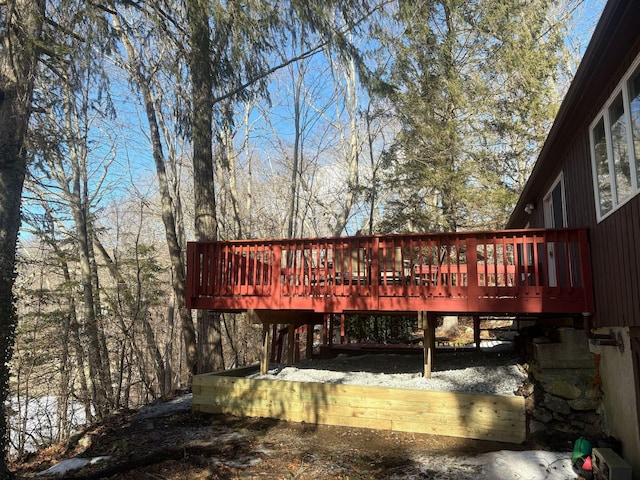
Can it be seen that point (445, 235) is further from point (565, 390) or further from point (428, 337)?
point (565, 390)

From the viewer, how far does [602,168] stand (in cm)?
465

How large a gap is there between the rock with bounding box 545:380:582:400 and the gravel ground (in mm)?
507

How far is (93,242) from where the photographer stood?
1380 cm

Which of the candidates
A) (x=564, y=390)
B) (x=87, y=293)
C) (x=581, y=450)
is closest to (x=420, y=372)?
(x=564, y=390)

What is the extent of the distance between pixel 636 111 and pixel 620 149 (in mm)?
524

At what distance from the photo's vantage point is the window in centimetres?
368

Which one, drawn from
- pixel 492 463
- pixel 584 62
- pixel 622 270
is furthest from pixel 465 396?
pixel 584 62

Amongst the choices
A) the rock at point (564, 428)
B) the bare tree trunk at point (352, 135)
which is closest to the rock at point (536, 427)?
the rock at point (564, 428)

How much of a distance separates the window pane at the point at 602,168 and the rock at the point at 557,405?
2.19m

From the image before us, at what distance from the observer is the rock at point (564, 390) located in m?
5.19

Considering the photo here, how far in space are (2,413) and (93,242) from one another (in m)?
10.1

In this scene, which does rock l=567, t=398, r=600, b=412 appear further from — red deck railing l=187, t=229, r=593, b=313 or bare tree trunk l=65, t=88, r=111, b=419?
bare tree trunk l=65, t=88, r=111, b=419

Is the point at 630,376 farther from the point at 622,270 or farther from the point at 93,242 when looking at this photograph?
the point at 93,242

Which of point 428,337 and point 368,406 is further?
point 428,337
